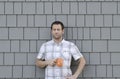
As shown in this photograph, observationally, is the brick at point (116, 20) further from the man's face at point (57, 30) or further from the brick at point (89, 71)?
the man's face at point (57, 30)

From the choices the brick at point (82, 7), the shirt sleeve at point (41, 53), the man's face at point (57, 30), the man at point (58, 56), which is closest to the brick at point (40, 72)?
the man at point (58, 56)

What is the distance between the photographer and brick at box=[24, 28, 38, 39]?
6.64 m

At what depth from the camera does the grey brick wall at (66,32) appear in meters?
6.62

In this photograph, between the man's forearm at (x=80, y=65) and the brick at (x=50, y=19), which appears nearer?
the man's forearm at (x=80, y=65)

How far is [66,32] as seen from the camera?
6645mm

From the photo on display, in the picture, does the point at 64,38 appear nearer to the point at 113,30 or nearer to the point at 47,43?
the point at 47,43

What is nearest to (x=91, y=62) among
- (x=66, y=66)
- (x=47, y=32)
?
(x=66, y=66)

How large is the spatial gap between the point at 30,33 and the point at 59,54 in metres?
0.71

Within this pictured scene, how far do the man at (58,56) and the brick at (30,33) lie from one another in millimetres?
313

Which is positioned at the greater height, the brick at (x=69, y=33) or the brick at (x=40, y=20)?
the brick at (x=40, y=20)

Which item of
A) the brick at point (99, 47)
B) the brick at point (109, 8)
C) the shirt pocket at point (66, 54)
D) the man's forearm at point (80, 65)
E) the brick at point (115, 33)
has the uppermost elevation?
the brick at point (109, 8)

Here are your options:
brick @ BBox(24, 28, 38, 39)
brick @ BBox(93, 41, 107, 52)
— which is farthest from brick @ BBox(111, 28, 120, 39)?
brick @ BBox(24, 28, 38, 39)

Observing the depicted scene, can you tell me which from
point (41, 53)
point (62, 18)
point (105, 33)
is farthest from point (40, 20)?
point (105, 33)

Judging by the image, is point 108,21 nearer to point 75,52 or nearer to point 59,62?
point 75,52
